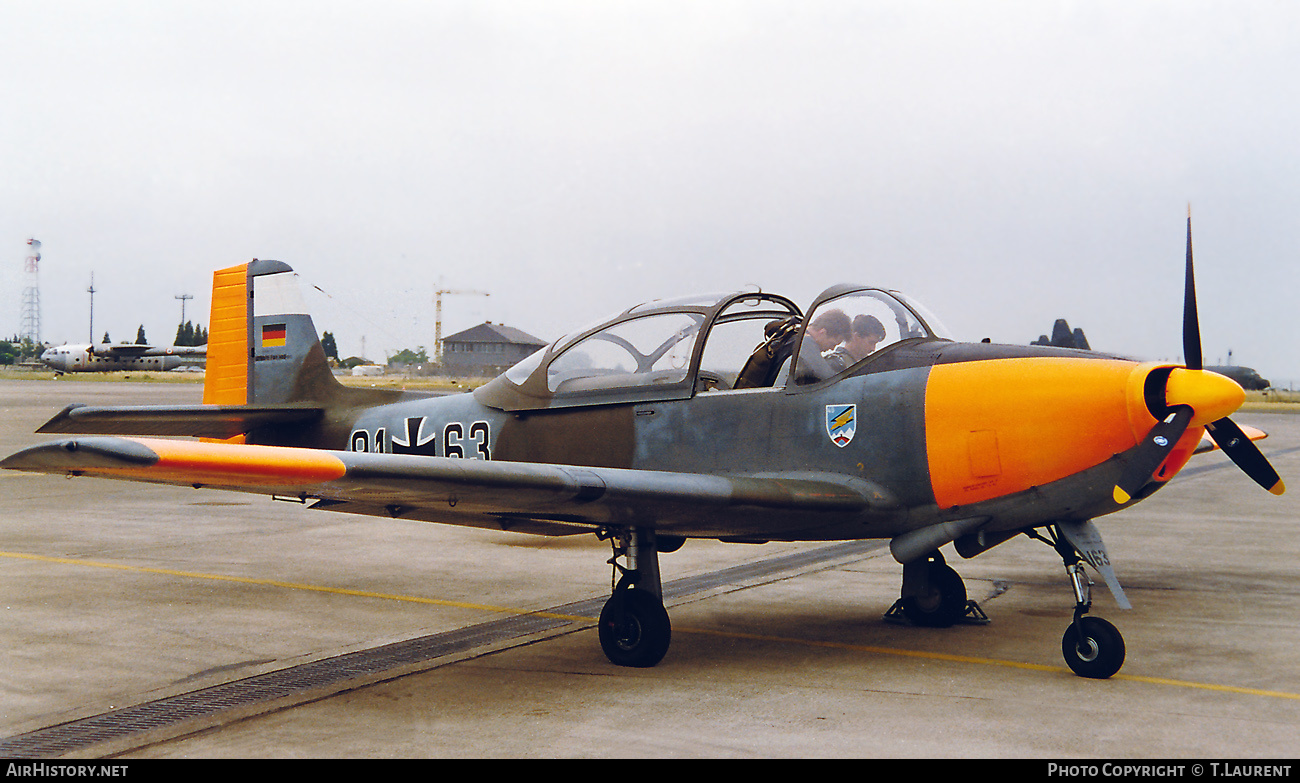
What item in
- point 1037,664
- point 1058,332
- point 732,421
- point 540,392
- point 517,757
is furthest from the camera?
point 1058,332

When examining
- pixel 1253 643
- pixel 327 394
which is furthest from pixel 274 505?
pixel 1253 643

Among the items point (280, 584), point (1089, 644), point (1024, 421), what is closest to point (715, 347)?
point (1024, 421)

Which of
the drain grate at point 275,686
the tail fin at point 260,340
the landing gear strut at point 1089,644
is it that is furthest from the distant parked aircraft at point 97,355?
the landing gear strut at point 1089,644

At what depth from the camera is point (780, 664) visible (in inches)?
233

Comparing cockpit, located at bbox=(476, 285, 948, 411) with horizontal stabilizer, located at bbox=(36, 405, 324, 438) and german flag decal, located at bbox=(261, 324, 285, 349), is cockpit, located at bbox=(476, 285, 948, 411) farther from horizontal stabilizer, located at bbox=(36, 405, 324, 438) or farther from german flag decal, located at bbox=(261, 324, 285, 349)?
german flag decal, located at bbox=(261, 324, 285, 349)

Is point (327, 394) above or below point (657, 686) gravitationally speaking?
above

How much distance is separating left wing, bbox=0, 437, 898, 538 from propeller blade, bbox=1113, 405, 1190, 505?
122cm

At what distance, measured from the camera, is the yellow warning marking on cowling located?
5.37m

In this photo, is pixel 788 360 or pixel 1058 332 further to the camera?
pixel 1058 332

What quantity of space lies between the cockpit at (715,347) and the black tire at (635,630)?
1329 millimetres

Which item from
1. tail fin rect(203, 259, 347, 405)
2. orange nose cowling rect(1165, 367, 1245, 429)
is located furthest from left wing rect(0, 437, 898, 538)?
tail fin rect(203, 259, 347, 405)
